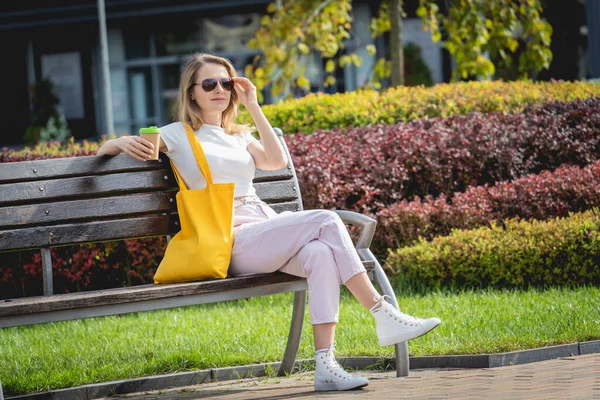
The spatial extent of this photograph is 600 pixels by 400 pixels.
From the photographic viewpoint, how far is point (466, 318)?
593 centimetres

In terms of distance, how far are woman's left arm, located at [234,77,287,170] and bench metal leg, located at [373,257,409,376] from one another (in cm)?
83

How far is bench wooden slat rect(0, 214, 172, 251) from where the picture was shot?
15.7 ft

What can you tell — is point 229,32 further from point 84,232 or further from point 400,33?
point 84,232

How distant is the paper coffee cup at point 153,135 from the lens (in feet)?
15.8

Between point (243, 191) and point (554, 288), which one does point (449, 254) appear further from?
point (243, 191)

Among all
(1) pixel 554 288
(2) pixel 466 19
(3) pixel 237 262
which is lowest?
(1) pixel 554 288

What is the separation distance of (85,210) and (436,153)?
411 centimetres

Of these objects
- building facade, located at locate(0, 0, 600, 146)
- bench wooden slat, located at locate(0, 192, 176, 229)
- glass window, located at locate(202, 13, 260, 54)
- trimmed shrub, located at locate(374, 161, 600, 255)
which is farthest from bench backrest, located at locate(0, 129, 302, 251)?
glass window, located at locate(202, 13, 260, 54)

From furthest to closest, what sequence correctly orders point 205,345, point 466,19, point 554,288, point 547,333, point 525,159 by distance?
point 466,19 → point 525,159 → point 554,288 → point 205,345 → point 547,333

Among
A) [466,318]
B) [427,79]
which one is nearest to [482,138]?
[466,318]

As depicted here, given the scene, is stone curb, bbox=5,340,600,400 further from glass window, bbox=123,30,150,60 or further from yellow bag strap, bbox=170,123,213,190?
glass window, bbox=123,30,150,60

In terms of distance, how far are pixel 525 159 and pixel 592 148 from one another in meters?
0.57

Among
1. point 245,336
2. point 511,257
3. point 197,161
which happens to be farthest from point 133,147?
point 511,257

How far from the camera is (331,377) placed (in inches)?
173
